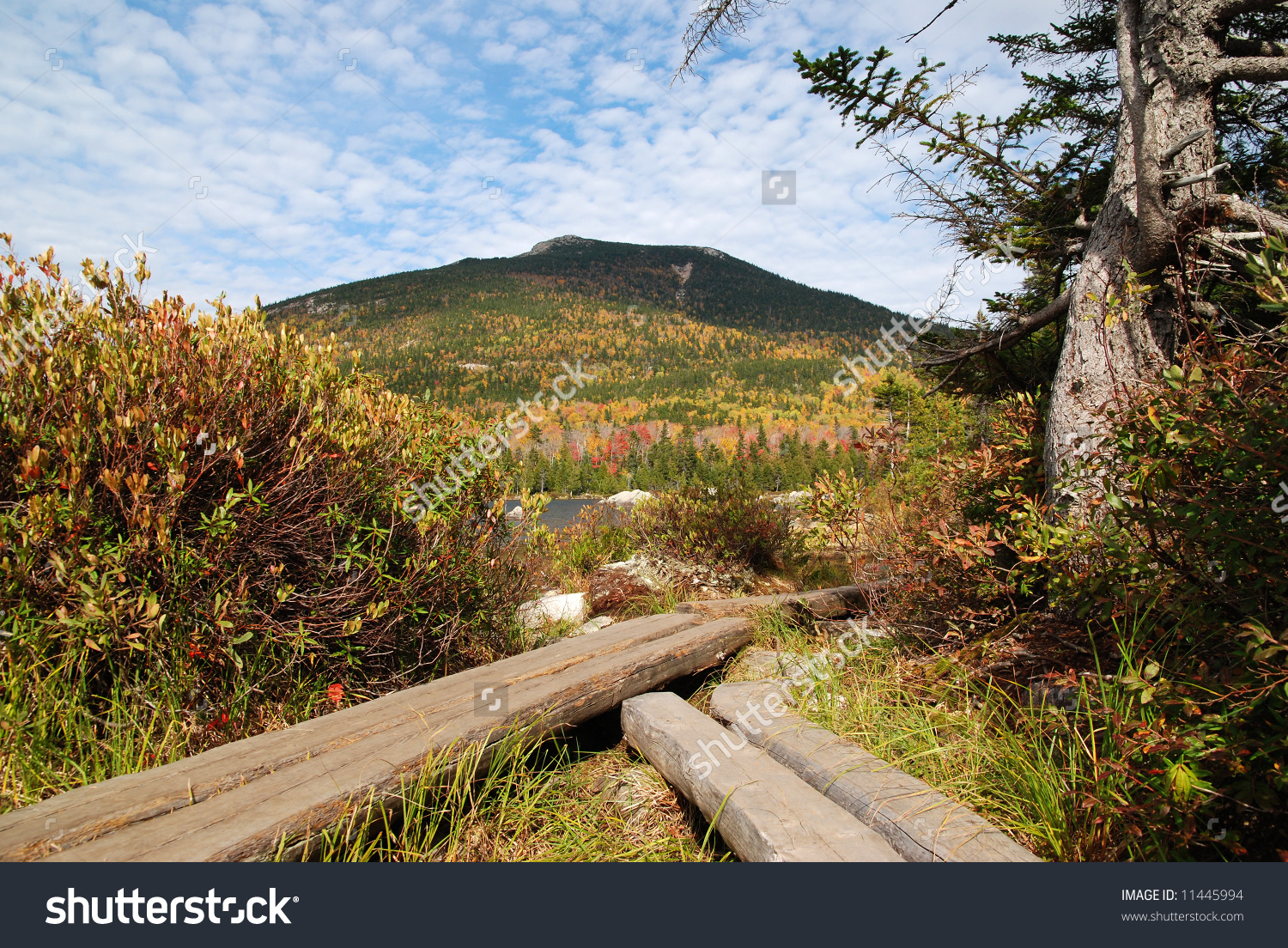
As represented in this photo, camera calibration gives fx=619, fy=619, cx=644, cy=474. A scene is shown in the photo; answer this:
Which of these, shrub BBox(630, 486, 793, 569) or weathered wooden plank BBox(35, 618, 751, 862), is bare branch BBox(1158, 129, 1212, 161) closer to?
weathered wooden plank BBox(35, 618, 751, 862)

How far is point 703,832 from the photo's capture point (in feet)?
9.75

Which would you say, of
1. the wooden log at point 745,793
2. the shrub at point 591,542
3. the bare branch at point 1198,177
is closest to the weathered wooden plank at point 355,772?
the wooden log at point 745,793

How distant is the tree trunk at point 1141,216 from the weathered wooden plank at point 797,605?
83.3 inches

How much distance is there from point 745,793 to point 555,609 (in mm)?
4538

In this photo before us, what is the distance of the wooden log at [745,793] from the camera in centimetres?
223

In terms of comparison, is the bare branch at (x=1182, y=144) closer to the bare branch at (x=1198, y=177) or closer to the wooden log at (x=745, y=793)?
the bare branch at (x=1198, y=177)

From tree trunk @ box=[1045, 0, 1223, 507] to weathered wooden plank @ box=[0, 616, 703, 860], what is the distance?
3829 mm

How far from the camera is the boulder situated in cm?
720

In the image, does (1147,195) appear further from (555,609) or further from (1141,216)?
(555,609)

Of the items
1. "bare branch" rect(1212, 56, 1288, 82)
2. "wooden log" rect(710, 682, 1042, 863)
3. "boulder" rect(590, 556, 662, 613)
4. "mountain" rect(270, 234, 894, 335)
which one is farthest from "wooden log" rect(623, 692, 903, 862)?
"mountain" rect(270, 234, 894, 335)

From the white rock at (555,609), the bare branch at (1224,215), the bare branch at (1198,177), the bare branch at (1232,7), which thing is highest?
the bare branch at (1232,7)

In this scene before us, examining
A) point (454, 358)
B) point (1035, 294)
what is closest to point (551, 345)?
point (454, 358)

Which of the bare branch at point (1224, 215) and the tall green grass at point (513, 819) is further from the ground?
the bare branch at point (1224, 215)
